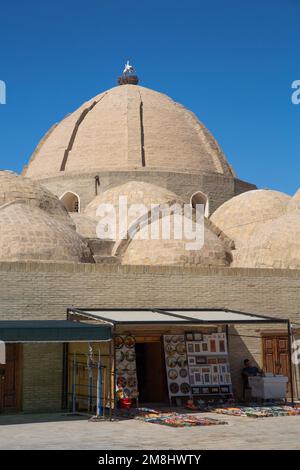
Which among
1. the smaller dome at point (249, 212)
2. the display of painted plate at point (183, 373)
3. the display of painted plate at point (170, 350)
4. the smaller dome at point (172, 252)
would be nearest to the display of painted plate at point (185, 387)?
the display of painted plate at point (183, 373)

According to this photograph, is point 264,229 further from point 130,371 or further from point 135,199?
point 130,371

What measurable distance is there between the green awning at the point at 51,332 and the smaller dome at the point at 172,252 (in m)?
6.24

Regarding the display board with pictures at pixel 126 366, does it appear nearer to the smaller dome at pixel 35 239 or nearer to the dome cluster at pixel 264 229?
the smaller dome at pixel 35 239

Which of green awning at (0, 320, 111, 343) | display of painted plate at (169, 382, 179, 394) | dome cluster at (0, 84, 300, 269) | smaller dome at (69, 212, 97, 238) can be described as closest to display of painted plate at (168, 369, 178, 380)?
display of painted plate at (169, 382, 179, 394)

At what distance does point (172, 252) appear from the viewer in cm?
1711

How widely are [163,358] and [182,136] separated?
16116mm

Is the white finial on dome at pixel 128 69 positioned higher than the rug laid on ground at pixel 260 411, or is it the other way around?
the white finial on dome at pixel 128 69

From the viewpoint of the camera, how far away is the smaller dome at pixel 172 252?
17.1 m

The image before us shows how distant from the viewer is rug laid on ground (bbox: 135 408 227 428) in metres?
10.1

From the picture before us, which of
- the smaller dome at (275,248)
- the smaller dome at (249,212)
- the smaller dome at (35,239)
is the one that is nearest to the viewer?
the smaller dome at (35,239)

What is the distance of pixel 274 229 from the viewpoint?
18.1m

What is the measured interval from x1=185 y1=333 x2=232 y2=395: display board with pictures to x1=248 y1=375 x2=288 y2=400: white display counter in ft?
1.84

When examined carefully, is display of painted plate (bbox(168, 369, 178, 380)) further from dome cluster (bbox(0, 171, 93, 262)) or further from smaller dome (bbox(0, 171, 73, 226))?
smaller dome (bbox(0, 171, 73, 226))

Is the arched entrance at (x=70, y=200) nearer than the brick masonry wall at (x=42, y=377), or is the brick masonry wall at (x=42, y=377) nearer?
the brick masonry wall at (x=42, y=377)
